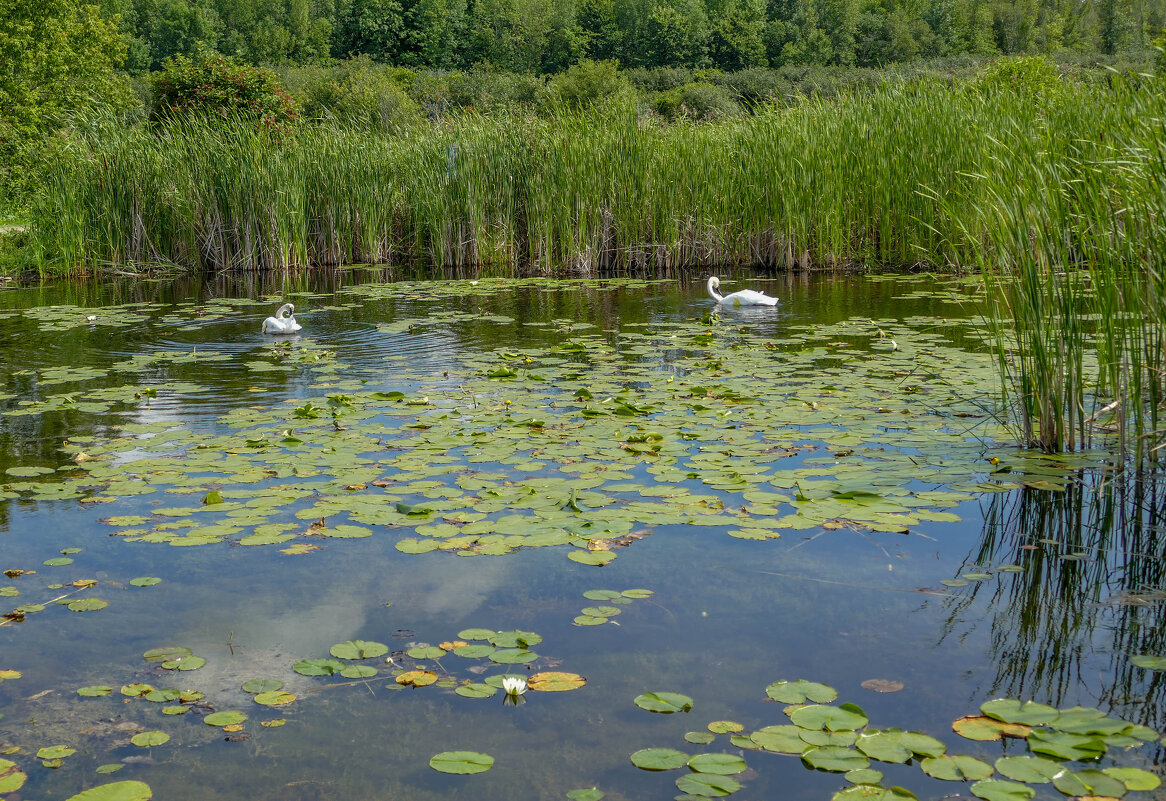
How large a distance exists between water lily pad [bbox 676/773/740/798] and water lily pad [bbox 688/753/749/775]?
0.01 m

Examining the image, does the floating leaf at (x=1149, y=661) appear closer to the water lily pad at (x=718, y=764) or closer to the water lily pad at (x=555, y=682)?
the water lily pad at (x=718, y=764)

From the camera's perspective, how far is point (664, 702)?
2.31 metres

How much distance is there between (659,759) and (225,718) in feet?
3.34

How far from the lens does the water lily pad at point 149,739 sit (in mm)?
2191

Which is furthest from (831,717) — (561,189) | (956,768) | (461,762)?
(561,189)

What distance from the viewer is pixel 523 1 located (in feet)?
241

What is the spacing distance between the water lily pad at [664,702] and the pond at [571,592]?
1 cm

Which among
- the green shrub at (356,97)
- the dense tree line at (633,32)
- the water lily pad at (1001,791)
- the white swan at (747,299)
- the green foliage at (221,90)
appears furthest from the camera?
the dense tree line at (633,32)

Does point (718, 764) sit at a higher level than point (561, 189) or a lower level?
lower

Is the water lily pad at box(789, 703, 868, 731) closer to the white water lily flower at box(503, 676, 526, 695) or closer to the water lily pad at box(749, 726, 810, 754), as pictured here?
the water lily pad at box(749, 726, 810, 754)

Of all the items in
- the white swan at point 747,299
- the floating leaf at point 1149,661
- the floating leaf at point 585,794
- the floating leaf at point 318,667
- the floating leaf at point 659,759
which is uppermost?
the white swan at point 747,299

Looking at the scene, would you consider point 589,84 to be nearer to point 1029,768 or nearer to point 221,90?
point 221,90

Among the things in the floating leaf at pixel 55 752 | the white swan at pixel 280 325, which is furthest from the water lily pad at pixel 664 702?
the white swan at pixel 280 325

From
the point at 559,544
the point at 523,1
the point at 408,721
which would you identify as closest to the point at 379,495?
the point at 559,544
